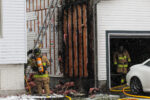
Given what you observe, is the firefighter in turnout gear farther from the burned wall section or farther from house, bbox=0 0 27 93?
the burned wall section

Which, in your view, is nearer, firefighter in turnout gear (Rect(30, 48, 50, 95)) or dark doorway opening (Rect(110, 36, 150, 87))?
firefighter in turnout gear (Rect(30, 48, 50, 95))

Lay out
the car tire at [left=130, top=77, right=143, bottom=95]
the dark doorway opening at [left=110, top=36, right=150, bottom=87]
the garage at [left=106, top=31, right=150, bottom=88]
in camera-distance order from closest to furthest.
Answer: the car tire at [left=130, top=77, right=143, bottom=95] → the garage at [left=106, top=31, right=150, bottom=88] → the dark doorway opening at [left=110, top=36, right=150, bottom=87]

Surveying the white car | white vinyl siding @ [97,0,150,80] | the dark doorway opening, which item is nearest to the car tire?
the white car

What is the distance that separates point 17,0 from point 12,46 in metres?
1.67

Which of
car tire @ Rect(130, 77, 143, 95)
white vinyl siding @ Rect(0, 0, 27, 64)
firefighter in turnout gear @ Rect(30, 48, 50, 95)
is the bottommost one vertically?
car tire @ Rect(130, 77, 143, 95)

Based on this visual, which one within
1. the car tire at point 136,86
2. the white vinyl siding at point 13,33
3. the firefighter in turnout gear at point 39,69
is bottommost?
the car tire at point 136,86

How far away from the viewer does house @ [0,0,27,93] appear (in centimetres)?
1227

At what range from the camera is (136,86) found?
40.0ft

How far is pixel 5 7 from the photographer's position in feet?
40.5

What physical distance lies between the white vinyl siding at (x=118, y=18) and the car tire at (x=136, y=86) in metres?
1.87

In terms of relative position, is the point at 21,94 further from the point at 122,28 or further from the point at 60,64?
the point at 122,28

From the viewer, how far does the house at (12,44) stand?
1227 cm

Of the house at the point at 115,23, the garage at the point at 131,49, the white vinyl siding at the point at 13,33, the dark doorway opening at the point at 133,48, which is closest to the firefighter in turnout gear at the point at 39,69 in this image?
the white vinyl siding at the point at 13,33

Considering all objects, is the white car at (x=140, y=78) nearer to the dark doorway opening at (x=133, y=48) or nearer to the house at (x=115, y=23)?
→ the house at (x=115, y=23)
